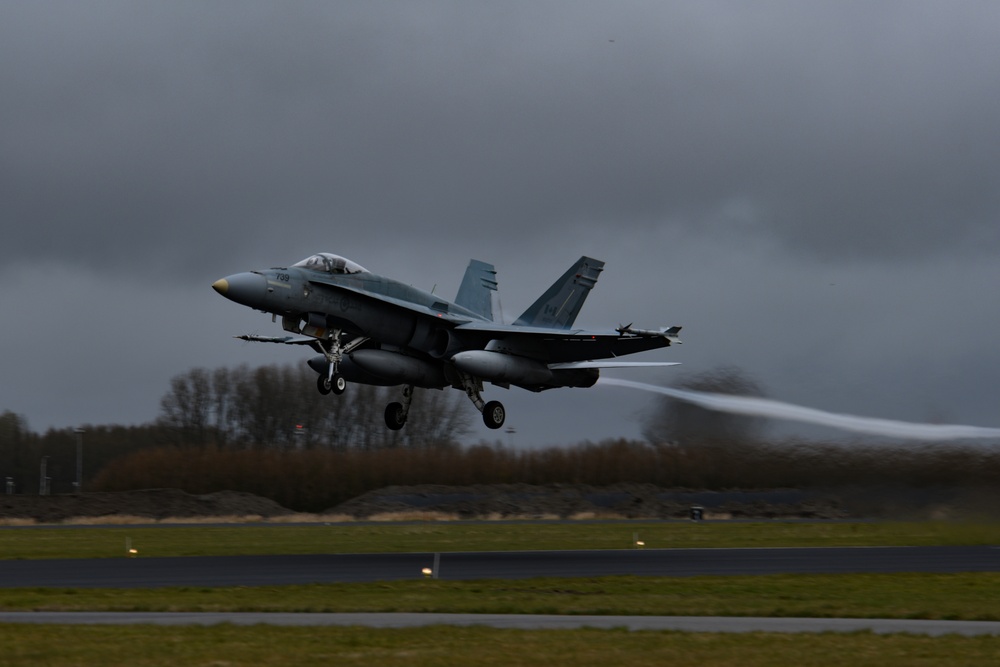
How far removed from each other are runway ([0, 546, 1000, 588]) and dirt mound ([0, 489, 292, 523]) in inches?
823

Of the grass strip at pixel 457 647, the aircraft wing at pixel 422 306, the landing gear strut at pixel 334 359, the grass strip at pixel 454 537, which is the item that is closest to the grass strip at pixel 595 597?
the grass strip at pixel 457 647

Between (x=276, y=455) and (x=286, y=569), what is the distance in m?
28.6

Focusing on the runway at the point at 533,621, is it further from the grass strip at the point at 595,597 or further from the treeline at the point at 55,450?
the treeline at the point at 55,450

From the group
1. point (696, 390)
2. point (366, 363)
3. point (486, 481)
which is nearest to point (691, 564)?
point (696, 390)

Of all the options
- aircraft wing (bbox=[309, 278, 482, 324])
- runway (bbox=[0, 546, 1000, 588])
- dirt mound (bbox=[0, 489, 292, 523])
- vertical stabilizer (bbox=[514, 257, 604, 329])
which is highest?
vertical stabilizer (bbox=[514, 257, 604, 329])

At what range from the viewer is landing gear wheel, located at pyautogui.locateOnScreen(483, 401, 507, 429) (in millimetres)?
30078

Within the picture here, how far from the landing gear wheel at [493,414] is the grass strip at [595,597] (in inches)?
228

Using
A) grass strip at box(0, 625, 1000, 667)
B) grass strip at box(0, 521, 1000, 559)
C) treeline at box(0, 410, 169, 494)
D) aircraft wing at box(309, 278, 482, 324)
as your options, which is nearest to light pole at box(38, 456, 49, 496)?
treeline at box(0, 410, 169, 494)

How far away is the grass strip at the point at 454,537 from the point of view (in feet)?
108

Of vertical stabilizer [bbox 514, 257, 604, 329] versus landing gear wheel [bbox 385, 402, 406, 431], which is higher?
vertical stabilizer [bbox 514, 257, 604, 329]

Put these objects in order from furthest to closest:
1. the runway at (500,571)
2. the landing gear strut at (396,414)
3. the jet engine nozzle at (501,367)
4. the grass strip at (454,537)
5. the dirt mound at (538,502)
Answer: the dirt mound at (538,502) → the grass strip at (454,537) → the landing gear strut at (396,414) → the jet engine nozzle at (501,367) → the runway at (500,571)

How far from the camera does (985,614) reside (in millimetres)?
19953

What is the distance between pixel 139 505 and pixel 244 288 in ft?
95.8

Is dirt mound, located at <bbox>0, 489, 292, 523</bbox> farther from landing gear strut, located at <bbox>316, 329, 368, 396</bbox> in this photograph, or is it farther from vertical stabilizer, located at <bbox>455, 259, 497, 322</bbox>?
landing gear strut, located at <bbox>316, 329, 368, 396</bbox>
